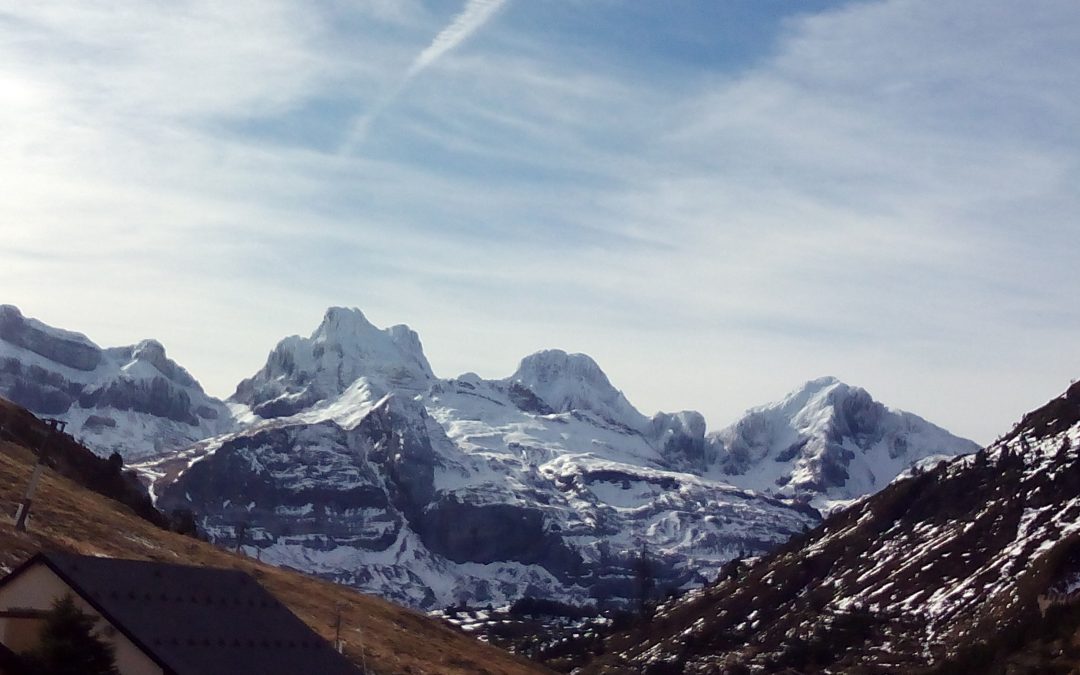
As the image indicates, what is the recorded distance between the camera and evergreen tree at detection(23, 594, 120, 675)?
29.7 metres

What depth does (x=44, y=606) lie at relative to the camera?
110 ft

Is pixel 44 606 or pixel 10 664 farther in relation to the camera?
pixel 44 606

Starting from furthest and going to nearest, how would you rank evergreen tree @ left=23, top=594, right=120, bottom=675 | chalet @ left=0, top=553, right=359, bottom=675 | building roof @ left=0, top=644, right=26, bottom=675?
chalet @ left=0, top=553, right=359, bottom=675, evergreen tree @ left=23, top=594, right=120, bottom=675, building roof @ left=0, top=644, right=26, bottom=675

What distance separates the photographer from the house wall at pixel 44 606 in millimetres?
32406

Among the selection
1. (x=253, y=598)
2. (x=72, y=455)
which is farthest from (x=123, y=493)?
(x=253, y=598)

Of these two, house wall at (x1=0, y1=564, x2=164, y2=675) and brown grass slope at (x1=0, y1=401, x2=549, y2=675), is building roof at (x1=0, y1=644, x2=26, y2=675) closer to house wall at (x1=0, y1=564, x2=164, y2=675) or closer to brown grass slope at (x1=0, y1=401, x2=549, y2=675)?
house wall at (x1=0, y1=564, x2=164, y2=675)

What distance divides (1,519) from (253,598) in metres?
32.4

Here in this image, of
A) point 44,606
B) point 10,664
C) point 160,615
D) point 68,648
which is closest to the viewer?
point 10,664

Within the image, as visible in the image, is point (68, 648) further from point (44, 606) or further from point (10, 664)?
point (44, 606)

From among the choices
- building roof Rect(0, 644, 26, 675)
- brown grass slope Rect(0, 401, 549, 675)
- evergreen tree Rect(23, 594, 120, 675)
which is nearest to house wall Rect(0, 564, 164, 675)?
evergreen tree Rect(23, 594, 120, 675)

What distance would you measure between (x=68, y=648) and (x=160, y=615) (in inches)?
169

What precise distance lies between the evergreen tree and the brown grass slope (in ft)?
98.6

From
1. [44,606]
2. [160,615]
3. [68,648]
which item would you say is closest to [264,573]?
[160,615]

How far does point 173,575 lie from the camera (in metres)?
35.3
